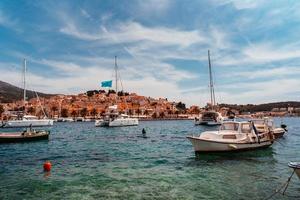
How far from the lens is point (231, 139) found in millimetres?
32594

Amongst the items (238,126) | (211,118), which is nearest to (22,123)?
(211,118)

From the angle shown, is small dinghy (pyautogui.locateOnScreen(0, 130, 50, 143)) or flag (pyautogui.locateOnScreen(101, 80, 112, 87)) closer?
small dinghy (pyautogui.locateOnScreen(0, 130, 50, 143))

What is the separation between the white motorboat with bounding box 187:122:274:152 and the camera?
31453 mm

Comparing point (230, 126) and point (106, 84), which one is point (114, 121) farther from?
point (230, 126)

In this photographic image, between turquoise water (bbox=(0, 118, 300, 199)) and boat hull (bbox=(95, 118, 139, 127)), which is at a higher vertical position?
boat hull (bbox=(95, 118, 139, 127))

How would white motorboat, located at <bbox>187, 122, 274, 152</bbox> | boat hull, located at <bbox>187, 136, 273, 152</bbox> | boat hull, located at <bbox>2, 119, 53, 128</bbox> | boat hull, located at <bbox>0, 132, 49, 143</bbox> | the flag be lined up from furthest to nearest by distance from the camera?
1. boat hull, located at <bbox>2, 119, 53, 128</bbox>
2. the flag
3. boat hull, located at <bbox>0, 132, 49, 143</bbox>
4. white motorboat, located at <bbox>187, 122, 274, 152</bbox>
5. boat hull, located at <bbox>187, 136, 273, 152</bbox>

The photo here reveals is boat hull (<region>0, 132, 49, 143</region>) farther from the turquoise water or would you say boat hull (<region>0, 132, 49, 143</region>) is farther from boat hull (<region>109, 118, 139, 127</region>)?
boat hull (<region>109, 118, 139, 127</region>)

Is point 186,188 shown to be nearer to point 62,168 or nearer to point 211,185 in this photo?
point 211,185

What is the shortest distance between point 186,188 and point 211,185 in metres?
1.79

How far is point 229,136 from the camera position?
32812 millimetres

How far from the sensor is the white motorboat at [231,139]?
31.5 meters

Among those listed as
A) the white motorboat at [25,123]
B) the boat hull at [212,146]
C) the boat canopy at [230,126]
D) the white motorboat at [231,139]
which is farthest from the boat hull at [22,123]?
the boat hull at [212,146]

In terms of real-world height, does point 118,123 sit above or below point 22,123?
below

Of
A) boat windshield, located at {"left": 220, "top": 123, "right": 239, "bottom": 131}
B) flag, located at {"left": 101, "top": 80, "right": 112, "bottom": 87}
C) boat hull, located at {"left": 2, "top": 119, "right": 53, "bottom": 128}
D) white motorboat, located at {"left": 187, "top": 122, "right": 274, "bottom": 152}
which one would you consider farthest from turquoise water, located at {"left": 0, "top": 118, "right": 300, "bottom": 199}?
boat hull, located at {"left": 2, "top": 119, "right": 53, "bottom": 128}
